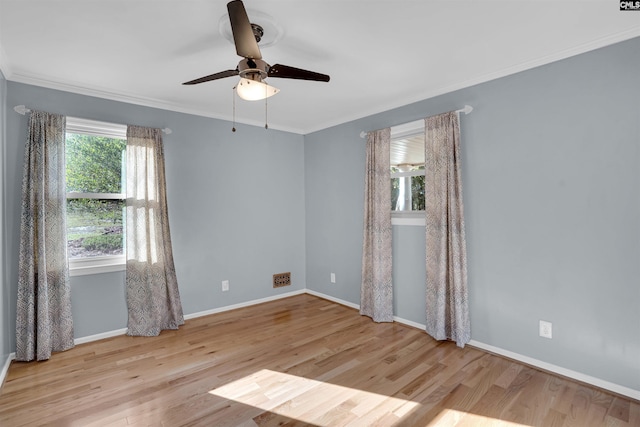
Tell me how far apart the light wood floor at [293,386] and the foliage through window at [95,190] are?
38.9 inches

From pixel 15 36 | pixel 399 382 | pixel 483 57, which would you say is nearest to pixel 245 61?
pixel 15 36

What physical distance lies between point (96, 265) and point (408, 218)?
3307 mm

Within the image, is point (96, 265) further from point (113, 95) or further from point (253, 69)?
point (253, 69)

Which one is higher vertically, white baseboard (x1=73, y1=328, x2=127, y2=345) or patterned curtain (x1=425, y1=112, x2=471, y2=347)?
patterned curtain (x1=425, y1=112, x2=471, y2=347)

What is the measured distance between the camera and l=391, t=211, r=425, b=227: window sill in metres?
3.47

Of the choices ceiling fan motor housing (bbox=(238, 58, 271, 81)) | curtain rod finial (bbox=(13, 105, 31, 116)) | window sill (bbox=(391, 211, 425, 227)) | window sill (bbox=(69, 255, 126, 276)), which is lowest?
window sill (bbox=(69, 255, 126, 276))

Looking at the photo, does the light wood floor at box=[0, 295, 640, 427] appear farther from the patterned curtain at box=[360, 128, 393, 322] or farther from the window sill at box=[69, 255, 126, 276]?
the window sill at box=[69, 255, 126, 276]

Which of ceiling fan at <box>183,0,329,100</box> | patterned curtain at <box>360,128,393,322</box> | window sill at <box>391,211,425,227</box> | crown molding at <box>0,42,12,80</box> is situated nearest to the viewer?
ceiling fan at <box>183,0,329,100</box>

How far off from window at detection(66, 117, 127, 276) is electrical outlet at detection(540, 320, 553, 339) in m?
3.95

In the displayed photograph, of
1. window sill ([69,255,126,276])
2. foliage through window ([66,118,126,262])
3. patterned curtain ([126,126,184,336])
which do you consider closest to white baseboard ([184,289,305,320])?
patterned curtain ([126,126,184,336])

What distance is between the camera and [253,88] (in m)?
2.01

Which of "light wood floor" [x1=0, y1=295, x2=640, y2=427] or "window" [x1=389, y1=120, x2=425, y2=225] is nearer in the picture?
"light wood floor" [x1=0, y1=295, x2=640, y2=427]

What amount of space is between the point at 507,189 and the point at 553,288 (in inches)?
34.2

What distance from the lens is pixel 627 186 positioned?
220 centimetres
